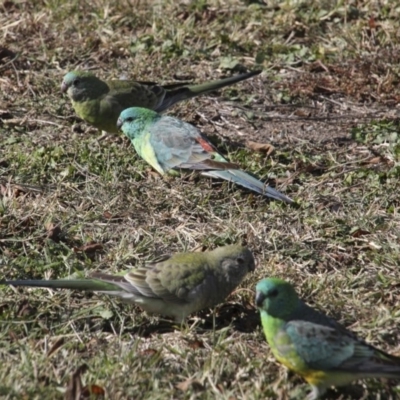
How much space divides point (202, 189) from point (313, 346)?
2.53 meters

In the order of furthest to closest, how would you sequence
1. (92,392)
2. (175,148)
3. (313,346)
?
(175,148) → (313,346) → (92,392)

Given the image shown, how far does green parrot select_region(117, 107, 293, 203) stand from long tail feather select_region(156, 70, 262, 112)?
324 mm

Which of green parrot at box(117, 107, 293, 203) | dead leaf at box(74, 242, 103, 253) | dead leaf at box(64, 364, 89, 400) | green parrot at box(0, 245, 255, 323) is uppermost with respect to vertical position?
dead leaf at box(64, 364, 89, 400)

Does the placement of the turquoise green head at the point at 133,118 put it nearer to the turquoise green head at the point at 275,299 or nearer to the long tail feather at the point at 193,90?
the long tail feather at the point at 193,90

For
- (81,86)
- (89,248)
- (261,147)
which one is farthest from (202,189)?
(81,86)

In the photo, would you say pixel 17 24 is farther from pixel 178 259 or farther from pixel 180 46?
pixel 178 259

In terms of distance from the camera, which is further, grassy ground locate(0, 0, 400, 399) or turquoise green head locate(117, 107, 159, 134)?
turquoise green head locate(117, 107, 159, 134)

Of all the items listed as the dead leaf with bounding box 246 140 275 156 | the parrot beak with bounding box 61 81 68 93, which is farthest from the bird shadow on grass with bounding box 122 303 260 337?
the parrot beak with bounding box 61 81 68 93

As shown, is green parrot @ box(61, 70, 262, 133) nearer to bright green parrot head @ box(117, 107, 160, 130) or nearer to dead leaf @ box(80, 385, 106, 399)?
bright green parrot head @ box(117, 107, 160, 130)

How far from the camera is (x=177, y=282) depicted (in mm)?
5555

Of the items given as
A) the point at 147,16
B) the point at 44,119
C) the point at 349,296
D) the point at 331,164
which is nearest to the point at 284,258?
the point at 349,296

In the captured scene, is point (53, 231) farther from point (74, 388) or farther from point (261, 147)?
point (261, 147)

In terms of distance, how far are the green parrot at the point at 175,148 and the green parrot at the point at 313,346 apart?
1.89 m

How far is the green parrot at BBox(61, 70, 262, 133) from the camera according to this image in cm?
794
